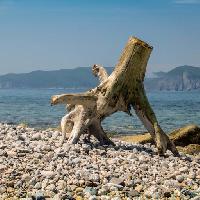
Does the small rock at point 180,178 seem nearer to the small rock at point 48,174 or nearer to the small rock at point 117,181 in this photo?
the small rock at point 117,181

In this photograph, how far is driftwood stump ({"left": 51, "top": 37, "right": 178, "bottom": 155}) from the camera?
655 inches

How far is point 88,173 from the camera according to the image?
12.4 meters

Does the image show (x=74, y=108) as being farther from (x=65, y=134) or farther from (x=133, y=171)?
(x=133, y=171)

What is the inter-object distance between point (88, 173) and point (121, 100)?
494 cm

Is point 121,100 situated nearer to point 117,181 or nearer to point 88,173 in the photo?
point 88,173

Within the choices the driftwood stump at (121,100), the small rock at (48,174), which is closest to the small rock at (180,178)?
the small rock at (48,174)

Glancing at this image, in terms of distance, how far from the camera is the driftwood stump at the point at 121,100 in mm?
16641

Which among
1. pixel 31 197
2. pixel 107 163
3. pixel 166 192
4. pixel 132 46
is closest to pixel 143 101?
pixel 132 46

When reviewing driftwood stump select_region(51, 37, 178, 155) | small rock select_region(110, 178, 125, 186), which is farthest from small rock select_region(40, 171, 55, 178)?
driftwood stump select_region(51, 37, 178, 155)

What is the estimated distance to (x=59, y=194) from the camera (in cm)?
1095

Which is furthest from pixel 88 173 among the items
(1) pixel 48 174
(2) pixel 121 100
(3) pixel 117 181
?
(2) pixel 121 100

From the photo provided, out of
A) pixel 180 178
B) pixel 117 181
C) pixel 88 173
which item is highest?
pixel 88 173

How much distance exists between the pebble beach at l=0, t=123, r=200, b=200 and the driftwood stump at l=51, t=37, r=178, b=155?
71 centimetres

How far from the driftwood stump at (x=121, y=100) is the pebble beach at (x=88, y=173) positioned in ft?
2.34
